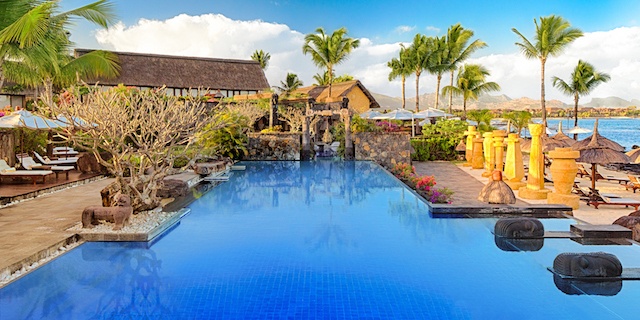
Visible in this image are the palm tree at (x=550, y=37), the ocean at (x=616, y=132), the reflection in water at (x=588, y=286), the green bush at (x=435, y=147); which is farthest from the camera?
the ocean at (x=616, y=132)

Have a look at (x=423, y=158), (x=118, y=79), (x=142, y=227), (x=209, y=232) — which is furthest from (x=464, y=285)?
(x=118, y=79)

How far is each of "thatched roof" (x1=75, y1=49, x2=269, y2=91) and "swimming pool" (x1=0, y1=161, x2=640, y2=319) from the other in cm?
2444

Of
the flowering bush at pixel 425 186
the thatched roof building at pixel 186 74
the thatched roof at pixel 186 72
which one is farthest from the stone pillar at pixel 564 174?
the thatched roof at pixel 186 72

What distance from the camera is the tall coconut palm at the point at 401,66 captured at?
3566cm

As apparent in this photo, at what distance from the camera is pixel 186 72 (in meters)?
32.1

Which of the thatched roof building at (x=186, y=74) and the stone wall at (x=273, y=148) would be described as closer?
the stone wall at (x=273, y=148)

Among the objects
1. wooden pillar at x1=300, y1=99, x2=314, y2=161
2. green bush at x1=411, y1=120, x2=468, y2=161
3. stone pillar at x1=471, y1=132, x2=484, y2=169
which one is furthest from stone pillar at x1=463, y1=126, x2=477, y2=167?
wooden pillar at x1=300, y1=99, x2=314, y2=161

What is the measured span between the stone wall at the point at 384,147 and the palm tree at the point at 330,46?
46.1 feet

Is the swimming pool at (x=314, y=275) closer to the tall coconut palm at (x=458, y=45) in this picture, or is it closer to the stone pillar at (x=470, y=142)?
the stone pillar at (x=470, y=142)

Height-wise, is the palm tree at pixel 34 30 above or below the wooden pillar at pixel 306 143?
above

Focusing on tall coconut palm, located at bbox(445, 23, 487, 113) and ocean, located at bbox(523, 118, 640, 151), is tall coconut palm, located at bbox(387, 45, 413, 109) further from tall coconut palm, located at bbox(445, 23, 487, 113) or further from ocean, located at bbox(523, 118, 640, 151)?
ocean, located at bbox(523, 118, 640, 151)

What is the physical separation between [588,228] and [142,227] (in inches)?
225

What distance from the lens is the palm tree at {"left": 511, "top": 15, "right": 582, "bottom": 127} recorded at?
88.5 feet

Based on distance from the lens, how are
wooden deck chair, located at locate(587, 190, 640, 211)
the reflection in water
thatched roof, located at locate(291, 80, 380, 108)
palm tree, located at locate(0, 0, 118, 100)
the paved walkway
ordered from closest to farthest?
the reflection in water < the paved walkway < wooden deck chair, located at locate(587, 190, 640, 211) < palm tree, located at locate(0, 0, 118, 100) < thatched roof, located at locate(291, 80, 380, 108)
